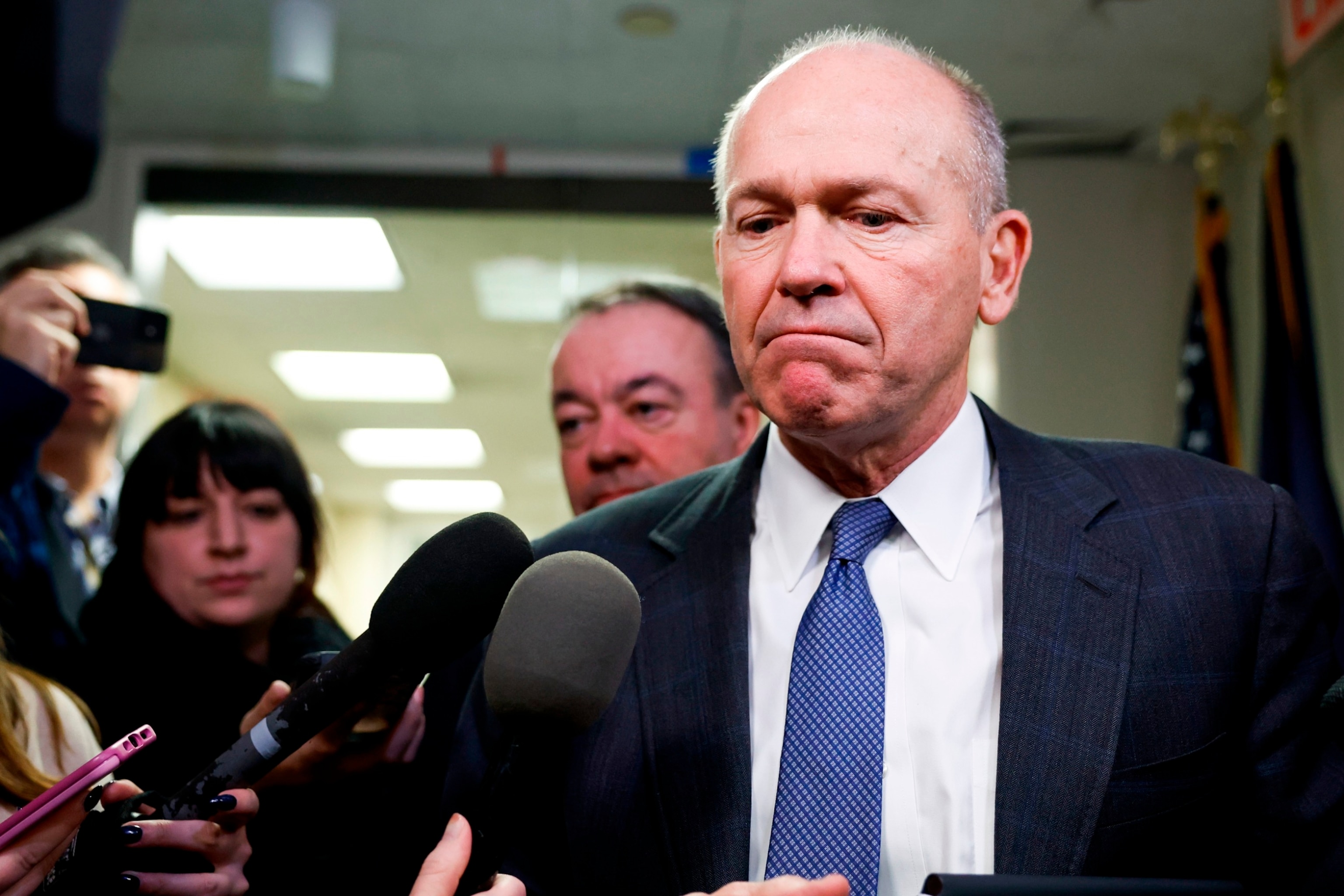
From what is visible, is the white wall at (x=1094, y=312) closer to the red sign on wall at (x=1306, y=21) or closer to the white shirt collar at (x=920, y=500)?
the red sign on wall at (x=1306, y=21)

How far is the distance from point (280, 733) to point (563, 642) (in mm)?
215

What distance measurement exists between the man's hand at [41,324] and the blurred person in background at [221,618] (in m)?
0.19

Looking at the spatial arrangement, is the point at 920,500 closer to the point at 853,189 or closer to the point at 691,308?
the point at 853,189

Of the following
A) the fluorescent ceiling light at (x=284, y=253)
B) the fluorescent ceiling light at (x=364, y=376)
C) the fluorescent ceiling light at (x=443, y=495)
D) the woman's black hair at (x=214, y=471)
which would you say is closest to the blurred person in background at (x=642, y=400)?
the woman's black hair at (x=214, y=471)

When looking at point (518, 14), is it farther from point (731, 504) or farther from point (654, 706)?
point (654, 706)

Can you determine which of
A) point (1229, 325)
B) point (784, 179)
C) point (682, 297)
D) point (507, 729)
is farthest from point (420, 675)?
point (1229, 325)

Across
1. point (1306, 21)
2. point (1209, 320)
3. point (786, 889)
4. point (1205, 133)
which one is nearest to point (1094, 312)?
point (1209, 320)

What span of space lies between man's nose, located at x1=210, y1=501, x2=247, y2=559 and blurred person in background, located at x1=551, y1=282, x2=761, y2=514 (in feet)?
1.61

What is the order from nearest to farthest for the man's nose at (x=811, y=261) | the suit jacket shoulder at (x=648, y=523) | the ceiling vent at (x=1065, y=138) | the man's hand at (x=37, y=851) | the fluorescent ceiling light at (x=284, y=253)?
the man's hand at (x=37, y=851), the man's nose at (x=811, y=261), the suit jacket shoulder at (x=648, y=523), the ceiling vent at (x=1065, y=138), the fluorescent ceiling light at (x=284, y=253)

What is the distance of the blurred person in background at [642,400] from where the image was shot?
184 cm

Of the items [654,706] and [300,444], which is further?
[300,444]

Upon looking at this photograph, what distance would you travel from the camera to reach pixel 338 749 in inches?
48.4

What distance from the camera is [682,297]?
200 cm

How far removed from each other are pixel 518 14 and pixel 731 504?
2.32 m
